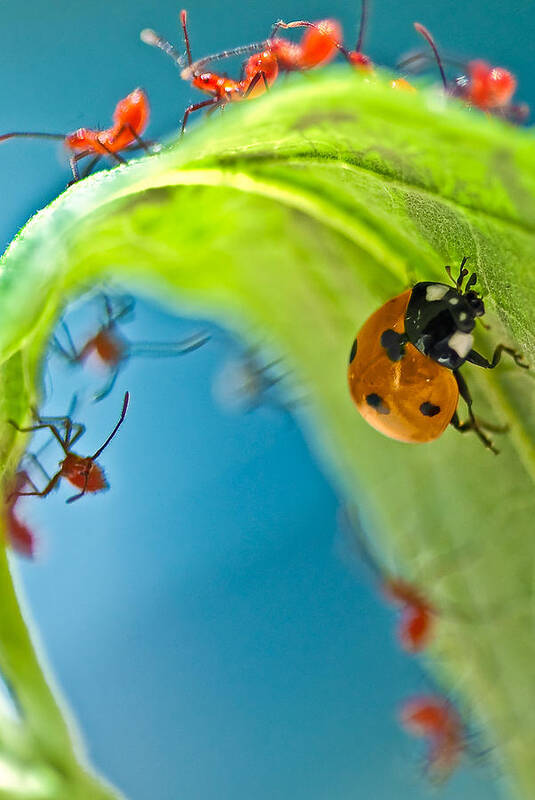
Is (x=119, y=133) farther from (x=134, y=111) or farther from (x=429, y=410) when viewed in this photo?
(x=429, y=410)

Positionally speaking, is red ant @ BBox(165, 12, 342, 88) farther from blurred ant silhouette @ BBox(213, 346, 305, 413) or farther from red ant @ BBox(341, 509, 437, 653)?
red ant @ BBox(341, 509, 437, 653)

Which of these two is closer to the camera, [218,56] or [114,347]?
[114,347]

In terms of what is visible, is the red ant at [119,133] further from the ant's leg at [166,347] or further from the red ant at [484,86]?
the red ant at [484,86]

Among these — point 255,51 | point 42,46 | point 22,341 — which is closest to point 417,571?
point 22,341

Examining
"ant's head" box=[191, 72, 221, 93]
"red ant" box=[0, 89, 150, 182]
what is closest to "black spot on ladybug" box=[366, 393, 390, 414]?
"red ant" box=[0, 89, 150, 182]

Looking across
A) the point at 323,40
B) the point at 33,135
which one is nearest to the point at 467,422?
the point at 323,40

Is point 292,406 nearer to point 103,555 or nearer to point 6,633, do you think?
Result: point 103,555
